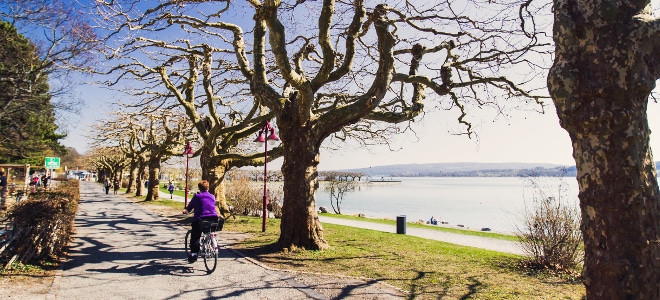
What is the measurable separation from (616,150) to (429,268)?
4.88 meters

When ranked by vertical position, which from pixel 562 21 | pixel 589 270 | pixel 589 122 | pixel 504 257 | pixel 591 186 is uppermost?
pixel 562 21

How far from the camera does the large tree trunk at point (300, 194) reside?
9031 mm

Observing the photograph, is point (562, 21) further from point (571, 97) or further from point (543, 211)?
point (543, 211)

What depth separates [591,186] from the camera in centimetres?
350

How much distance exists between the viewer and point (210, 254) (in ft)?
24.0

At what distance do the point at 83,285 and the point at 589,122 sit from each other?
705 centimetres

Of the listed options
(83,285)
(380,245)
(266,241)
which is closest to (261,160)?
(266,241)

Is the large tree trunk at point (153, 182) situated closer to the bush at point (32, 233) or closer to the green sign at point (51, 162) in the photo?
the green sign at point (51, 162)

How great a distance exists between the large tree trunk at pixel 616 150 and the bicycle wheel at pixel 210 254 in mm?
5779

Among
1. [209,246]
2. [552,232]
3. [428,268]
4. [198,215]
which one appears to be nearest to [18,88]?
[198,215]

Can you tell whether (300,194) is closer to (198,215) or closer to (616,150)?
(198,215)

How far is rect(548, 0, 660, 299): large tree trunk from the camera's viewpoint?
3309 millimetres

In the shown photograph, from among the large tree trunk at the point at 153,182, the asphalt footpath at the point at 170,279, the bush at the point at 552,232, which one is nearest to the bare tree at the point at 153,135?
the large tree trunk at the point at 153,182

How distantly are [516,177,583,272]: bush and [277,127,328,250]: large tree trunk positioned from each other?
4.50m
